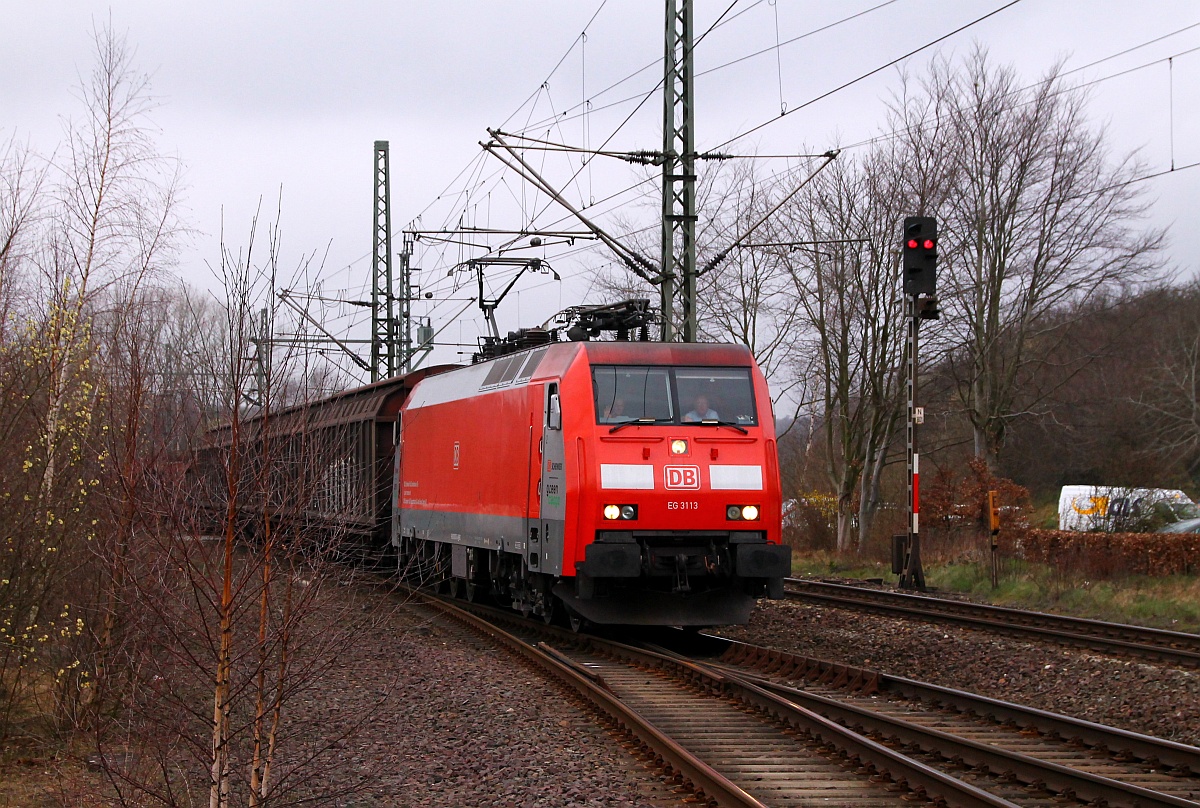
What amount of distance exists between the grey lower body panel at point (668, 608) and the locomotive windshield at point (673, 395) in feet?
6.31

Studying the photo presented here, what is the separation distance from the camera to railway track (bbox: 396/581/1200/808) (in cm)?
714

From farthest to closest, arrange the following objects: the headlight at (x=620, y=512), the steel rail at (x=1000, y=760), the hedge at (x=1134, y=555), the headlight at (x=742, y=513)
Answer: the hedge at (x=1134, y=555), the headlight at (x=742, y=513), the headlight at (x=620, y=512), the steel rail at (x=1000, y=760)

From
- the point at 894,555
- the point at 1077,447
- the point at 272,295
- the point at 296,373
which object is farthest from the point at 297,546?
the point at 1077,447

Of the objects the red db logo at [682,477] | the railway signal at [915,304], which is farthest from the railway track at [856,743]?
the railway signal at [915,304]

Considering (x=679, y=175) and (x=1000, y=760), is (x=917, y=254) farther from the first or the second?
(x=1000, y=760)

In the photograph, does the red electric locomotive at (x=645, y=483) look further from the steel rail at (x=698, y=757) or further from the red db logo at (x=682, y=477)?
the steel rail at (x=698, y=757)

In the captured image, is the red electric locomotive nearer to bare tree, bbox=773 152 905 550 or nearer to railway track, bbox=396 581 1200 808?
railway track, bbox=396 581 1200 808

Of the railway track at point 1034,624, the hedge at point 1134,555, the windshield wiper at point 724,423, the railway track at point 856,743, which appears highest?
the windshield wiper at point 724,423

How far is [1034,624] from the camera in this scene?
47.8ft

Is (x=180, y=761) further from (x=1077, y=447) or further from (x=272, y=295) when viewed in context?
(x=1077, y=447)

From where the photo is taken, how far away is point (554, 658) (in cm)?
1238

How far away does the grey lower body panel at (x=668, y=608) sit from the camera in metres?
12.9

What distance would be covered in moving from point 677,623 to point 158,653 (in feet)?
22.4

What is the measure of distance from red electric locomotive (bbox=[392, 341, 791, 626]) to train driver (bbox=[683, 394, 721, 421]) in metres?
0.01
